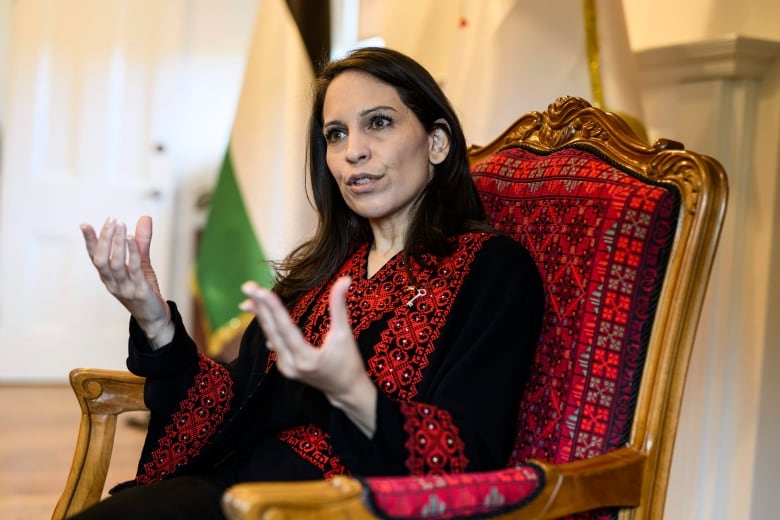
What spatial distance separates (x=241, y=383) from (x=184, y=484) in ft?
0.74

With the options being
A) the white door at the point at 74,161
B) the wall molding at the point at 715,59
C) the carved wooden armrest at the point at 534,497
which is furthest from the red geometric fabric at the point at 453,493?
the white door at the point at 74,161

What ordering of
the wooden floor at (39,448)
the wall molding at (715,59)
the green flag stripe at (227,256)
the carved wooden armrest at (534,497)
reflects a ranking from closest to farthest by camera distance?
the carved wooden armrest at (534,497), the wall molding at (715,59), the wooden floor at (39,448), the green flag stripe at (227,256)

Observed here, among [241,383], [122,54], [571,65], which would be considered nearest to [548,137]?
[571,65]

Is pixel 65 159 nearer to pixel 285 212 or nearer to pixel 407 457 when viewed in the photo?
pixel 285 212

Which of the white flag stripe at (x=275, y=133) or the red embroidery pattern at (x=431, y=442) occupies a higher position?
the white flag stripe at (x=275, y=133)

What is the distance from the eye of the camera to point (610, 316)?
1.28 m

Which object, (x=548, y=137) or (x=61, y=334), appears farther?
(x=61, y=334)

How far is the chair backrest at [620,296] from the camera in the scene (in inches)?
48.3

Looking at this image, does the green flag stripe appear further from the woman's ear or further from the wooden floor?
the woman's ear

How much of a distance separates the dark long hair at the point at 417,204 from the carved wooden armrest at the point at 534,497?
426 millimetres

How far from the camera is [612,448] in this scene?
4.03 ft

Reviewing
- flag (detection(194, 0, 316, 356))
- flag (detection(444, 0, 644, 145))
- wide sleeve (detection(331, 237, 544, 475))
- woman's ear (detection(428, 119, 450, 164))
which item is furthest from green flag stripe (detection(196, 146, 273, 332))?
wide sleeve (detection(331, 237, 544, 475))

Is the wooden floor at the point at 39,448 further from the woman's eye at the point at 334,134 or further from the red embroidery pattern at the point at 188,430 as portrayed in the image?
the woman's eye at the point at 334,134

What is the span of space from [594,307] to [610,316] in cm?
3
